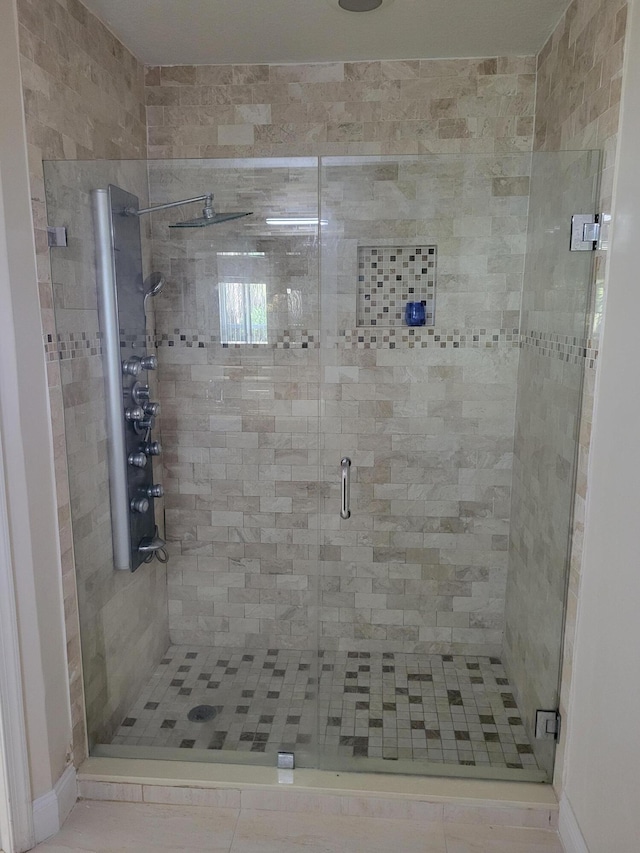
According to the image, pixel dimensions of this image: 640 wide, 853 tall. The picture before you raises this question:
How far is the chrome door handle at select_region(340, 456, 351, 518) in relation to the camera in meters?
2.31

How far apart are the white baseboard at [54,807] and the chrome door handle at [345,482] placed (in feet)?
4.18

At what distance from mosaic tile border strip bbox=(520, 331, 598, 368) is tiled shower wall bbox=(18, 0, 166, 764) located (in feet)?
5.02

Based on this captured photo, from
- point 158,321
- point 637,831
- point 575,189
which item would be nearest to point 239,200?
point 158,321

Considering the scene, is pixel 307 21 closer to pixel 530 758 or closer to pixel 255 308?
pixel 255 308

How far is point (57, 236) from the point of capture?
1909 millimetres

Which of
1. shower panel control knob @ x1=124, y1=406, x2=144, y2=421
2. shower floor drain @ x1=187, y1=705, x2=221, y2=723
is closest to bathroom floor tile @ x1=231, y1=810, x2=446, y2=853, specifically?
shower floor drain @ x1=187, y1=705, x2=221, y2=723

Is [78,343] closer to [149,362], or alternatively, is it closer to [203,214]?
[149,362]

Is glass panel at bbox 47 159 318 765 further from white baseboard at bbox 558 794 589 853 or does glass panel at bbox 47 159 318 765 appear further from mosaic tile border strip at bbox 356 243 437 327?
white baseboard at bbox 558 794 589 853

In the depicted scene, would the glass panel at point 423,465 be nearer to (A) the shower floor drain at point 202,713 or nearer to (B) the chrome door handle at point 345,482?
(B) the chrome door handle at point 345,482

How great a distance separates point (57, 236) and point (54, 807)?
5.92 ft

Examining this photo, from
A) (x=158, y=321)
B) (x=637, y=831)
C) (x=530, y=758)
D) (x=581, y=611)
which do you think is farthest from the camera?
(x=158, y=321)

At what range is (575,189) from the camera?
1861 mm

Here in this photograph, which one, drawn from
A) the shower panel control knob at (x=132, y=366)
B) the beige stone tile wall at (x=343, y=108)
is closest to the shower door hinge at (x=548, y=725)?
the shower panel control knob at (x=132, y=366)

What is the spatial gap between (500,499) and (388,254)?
102 cm
